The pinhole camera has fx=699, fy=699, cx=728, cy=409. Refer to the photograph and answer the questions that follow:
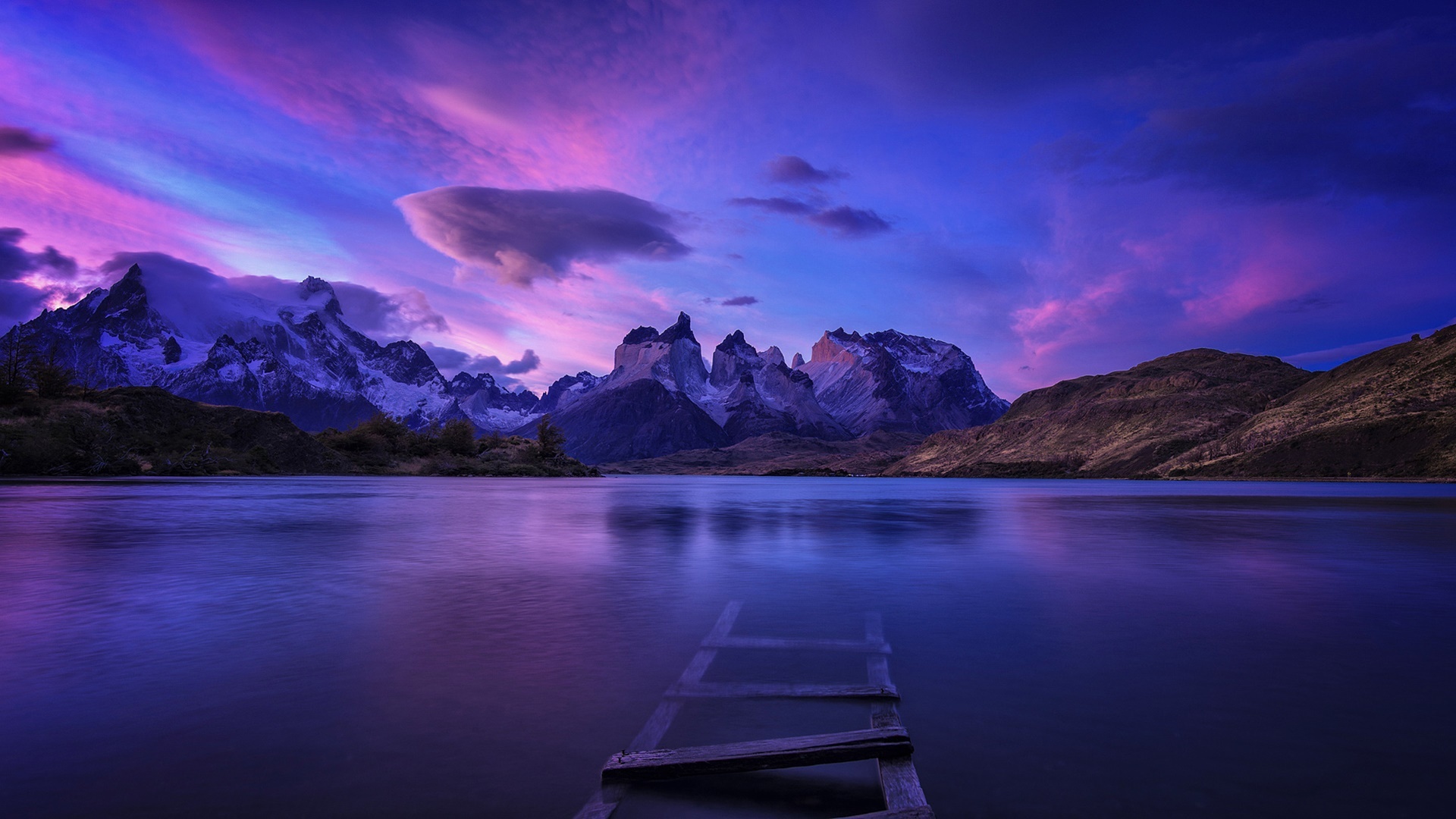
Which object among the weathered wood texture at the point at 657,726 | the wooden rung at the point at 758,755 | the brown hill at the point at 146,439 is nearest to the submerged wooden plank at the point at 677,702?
the weathered wood texture at the point at 657,726

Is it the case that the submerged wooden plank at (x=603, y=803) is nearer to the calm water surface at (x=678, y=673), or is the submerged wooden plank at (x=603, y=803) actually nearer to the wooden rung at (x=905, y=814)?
the calm water surface at (x=678, y=673)

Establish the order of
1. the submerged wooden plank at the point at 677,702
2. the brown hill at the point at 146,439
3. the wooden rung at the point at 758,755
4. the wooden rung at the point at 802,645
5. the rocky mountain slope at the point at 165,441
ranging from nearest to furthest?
the wooden rung at the point at 758,755 < the submerged wooden plank at the point at 677,702 < the wooden rung at the point at 802,645 < the brown hill at the point at 146,439 < the rocky mountain slope at the point at 165,441

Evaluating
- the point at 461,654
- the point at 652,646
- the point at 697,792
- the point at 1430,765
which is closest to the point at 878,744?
the point at 697,792

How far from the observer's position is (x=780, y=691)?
10102 mm

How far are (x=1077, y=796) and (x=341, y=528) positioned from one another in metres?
40.5

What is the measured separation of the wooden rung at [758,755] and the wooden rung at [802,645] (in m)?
5.73

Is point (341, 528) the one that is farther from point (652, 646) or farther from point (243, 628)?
point (652, 646)

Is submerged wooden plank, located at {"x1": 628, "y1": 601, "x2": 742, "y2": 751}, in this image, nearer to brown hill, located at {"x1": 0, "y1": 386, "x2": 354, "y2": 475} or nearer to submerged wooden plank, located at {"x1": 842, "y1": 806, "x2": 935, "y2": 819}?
submerged wooden plank, located at {"x1": 842, "y1": 806, "x2": 935, "y2": 819}

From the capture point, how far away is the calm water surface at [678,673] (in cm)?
692

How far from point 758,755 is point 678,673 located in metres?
4.72

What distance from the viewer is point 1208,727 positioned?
28.7ft

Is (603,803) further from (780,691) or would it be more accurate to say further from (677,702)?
(780,691)

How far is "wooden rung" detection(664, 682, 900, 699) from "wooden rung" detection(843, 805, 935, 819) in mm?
3903

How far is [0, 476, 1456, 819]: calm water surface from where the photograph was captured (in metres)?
6.92
